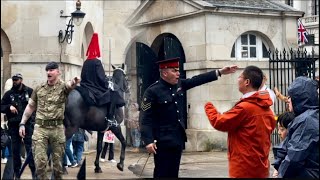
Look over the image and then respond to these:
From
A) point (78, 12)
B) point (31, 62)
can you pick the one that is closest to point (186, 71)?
point (31, 62)

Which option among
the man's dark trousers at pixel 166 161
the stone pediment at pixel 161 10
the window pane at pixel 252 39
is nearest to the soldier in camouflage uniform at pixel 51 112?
the man's dark trousers at pixel 166 161

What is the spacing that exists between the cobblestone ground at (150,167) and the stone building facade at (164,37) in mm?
634

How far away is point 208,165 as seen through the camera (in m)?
8.80

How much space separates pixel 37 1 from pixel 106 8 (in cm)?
159

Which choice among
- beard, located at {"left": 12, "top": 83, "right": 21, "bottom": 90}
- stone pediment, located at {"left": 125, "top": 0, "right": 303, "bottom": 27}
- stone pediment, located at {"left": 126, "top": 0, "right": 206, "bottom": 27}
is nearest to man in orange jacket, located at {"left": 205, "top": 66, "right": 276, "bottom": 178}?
beard, located at {"left": 12, "top": 83, "right": 21, "bottom": 90}

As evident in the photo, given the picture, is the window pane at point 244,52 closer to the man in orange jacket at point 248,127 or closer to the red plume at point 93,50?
the red plume at point 93,50

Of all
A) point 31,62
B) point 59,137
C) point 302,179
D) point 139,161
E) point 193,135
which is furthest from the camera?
point 193,135

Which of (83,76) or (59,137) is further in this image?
(83,76)

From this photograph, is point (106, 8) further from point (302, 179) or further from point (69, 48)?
point (302, 179)

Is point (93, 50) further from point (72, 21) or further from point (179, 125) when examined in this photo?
point (179, 125)

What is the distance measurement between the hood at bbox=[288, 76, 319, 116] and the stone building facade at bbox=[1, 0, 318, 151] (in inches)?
118

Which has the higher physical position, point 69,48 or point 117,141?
point 69,48

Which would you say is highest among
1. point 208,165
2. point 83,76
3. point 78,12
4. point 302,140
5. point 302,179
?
point 78,12

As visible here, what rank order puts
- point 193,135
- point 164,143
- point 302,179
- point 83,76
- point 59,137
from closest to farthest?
point 302,179 < point 164,143 < point 59,137 < point 83,76 < point 193,135
